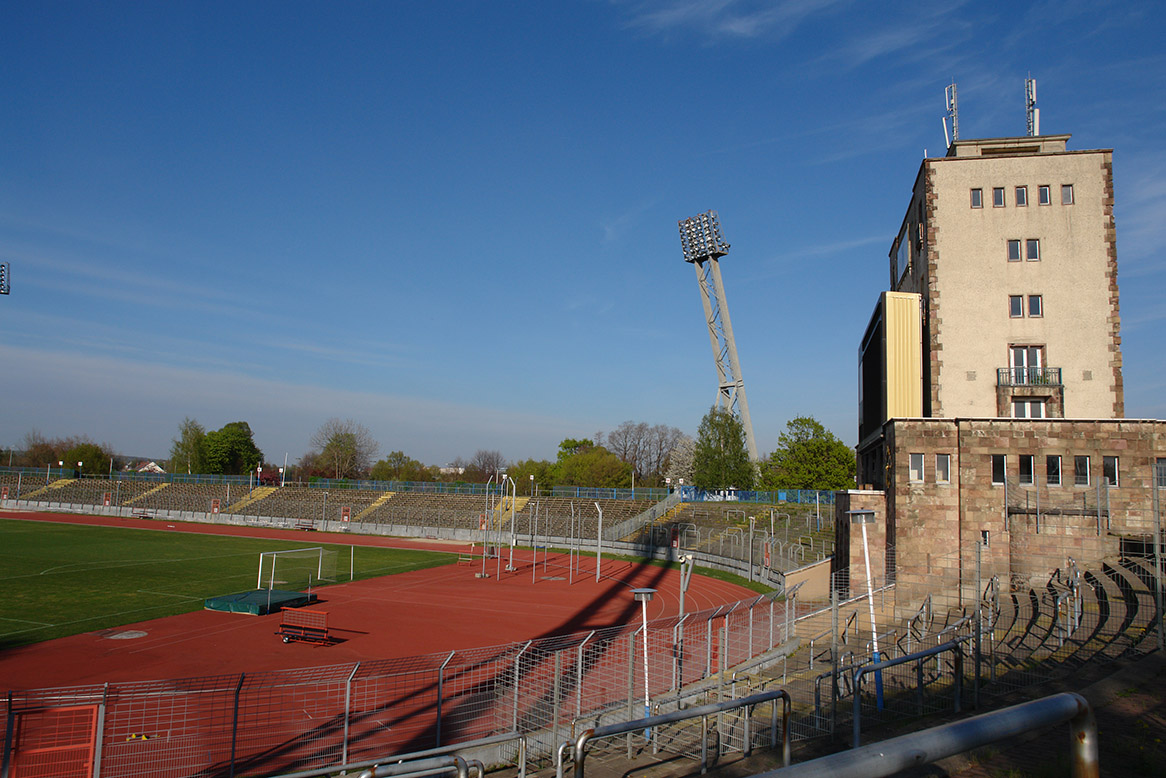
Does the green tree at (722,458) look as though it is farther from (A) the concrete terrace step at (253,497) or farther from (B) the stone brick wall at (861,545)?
(A) the concrete terrace step at (253,497)

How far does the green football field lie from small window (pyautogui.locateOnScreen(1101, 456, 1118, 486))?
33.8 metres

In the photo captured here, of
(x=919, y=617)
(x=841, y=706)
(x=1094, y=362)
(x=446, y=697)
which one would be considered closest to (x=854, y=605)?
(x=919, y=617)

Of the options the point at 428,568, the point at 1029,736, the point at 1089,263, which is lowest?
the point at 428,568

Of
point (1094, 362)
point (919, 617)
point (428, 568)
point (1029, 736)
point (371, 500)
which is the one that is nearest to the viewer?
point (1029, 736)

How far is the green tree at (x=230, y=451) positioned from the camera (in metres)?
123

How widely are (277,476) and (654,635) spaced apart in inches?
5688

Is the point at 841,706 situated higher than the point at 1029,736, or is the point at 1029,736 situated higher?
the point at 1029,736

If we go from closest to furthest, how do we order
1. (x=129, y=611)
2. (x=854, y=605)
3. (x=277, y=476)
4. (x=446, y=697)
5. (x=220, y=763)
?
(x=220, y=763) < (x=446, y=697) < (x=854, y=605) < (x=129, y=611) < (x=277, y=476)

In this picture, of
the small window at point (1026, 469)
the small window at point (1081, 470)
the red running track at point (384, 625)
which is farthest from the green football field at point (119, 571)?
the small window at point (1081, 470)

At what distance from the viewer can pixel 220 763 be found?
12.1 meters

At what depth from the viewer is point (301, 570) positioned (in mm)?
37406

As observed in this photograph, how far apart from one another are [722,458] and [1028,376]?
3933 cm

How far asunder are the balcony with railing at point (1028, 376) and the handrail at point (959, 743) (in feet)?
105

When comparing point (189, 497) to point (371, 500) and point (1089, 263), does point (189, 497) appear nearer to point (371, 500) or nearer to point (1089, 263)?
point (371, 500)
